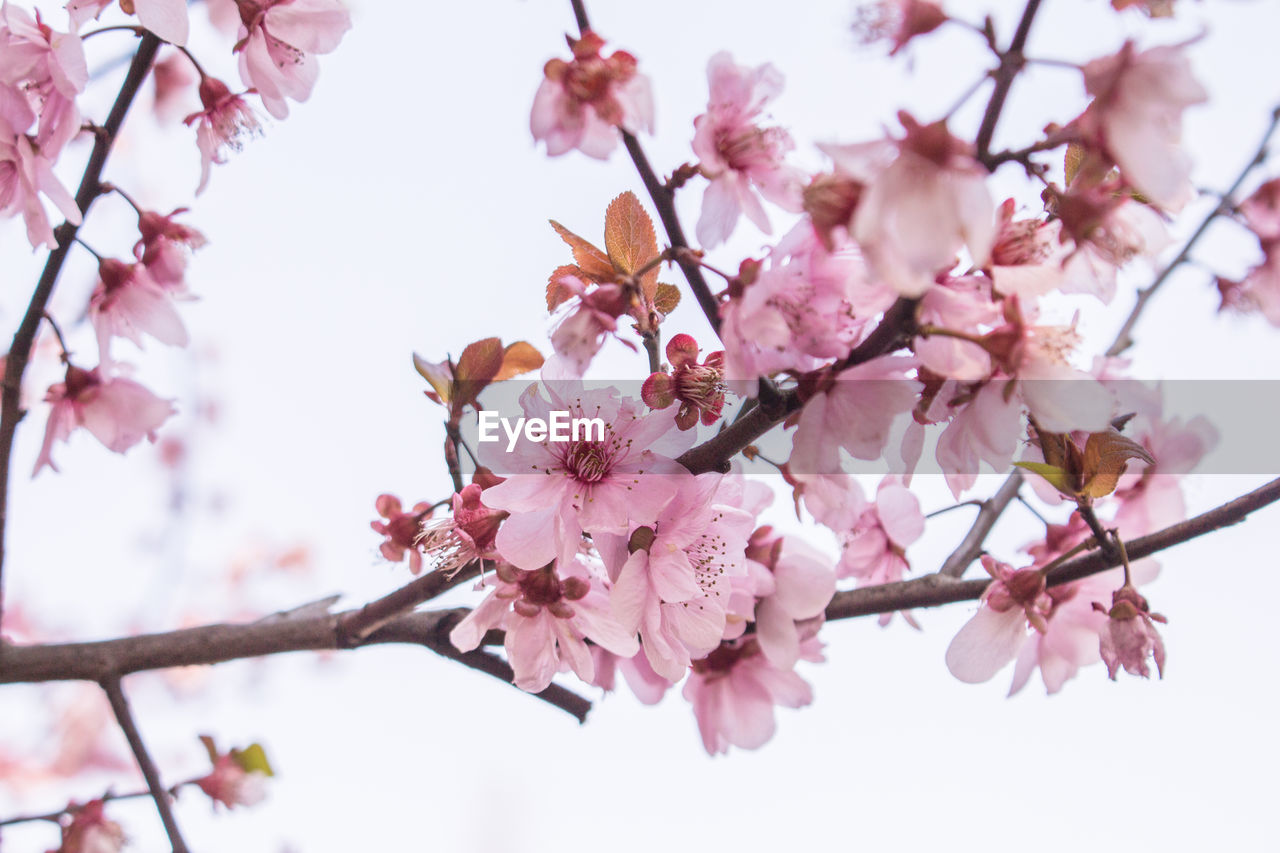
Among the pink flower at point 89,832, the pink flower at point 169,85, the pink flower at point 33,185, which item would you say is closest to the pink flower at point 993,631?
the pink flower at point 33,185

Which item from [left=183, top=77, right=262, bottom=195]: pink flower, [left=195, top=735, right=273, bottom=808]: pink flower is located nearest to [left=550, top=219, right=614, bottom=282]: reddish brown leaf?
[left=183, top=77, right=262, bottom=195]: pink flower

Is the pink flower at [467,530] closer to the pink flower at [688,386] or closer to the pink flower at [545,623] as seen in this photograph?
the pink flower at [545,623]

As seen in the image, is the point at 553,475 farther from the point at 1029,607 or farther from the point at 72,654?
the point at 72,654

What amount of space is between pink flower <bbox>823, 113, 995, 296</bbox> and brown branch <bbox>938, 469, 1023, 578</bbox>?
575mm

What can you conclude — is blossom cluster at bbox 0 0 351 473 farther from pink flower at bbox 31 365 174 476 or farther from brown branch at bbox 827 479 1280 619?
brown branch at bbox 827 479 1280 619

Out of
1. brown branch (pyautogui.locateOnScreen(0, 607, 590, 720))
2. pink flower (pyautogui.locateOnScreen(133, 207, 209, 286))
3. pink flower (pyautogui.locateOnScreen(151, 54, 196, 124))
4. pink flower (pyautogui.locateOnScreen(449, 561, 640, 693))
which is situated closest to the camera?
pink flower (pyautogui.locateOnScreen(449, 561, 640, 693))

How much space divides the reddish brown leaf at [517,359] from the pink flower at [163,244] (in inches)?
21.7

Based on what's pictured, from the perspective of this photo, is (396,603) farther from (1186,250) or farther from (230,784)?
(1186,250)

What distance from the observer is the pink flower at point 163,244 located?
103 centimetres

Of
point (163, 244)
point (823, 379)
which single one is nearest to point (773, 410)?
point (823, 379)

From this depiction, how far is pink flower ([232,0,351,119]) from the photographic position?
2.93 ft

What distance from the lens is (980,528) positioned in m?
1.01

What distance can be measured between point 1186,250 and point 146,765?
129cm

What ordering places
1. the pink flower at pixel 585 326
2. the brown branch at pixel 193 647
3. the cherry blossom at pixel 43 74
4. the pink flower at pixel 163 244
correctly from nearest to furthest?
the pink flower at pixel 585 326
the cherry blossom at pixel 43 74
the brown branch at pixel 193 647
the pink flower at pixel 163 244
